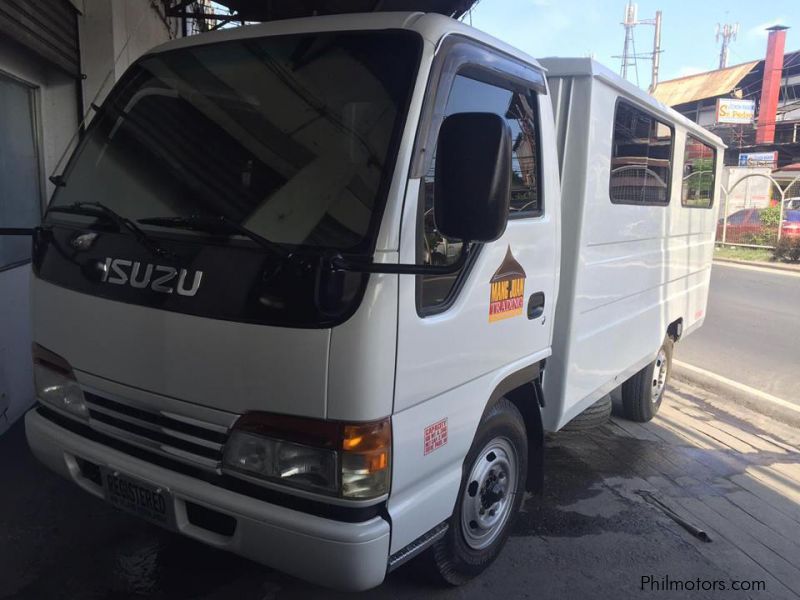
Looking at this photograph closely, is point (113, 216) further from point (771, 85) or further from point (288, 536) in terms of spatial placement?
point (771, 85)

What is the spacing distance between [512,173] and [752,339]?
7.78 m

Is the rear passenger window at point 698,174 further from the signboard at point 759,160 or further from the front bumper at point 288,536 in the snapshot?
the signboard at point 759,160

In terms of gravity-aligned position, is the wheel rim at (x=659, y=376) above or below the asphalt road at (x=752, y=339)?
above

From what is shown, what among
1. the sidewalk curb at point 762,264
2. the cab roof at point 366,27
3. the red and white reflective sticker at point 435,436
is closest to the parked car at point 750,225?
the sidewalk curb at point 762,264

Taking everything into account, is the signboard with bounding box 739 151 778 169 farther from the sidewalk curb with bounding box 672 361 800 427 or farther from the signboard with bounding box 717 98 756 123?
the sidewalk curb with bounding box 672 361 800 427

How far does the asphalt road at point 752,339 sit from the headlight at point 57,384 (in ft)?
21.0

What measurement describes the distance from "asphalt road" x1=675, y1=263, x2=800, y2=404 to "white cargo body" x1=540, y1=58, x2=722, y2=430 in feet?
9.40

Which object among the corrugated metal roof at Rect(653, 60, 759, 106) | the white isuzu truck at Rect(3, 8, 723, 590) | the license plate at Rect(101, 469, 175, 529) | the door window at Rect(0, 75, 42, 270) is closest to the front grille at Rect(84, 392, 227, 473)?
the white isuzu truck at Rect(3, 8, 723, 590)

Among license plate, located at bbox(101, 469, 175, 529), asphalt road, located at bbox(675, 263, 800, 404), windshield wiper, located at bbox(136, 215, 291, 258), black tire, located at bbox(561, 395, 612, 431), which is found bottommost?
asphalt road, located at bbox(675, 263, 800, 404)

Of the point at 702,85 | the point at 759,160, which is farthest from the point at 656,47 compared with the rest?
the point at 759,160

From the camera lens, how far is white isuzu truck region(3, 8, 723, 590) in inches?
81.4

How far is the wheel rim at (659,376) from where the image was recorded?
221 inches

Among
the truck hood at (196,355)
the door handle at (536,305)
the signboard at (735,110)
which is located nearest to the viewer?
the truck hood at (196,355)

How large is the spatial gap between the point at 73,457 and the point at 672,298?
→ 181 inches
